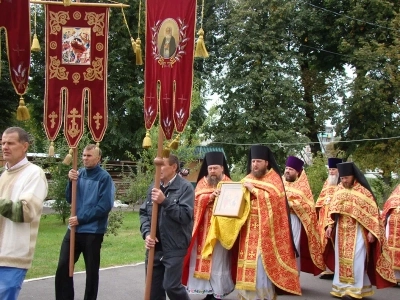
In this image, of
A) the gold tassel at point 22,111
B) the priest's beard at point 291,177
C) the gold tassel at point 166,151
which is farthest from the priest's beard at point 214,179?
the gold tassel at point 22,111

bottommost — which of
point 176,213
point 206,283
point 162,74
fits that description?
point 206,283

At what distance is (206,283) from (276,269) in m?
1.03

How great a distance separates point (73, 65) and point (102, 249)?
6.59 metres

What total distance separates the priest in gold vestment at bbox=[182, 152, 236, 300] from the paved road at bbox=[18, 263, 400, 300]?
15.9 inches

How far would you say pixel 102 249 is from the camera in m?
12.6

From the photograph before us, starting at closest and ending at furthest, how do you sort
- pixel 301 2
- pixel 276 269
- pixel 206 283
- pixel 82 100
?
pixel 82 100
pixel 276 269
pixel 206 283
pixel 301 2

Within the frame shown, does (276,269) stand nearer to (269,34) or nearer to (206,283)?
(206,283)

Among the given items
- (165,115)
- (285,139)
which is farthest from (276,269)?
(285,139)

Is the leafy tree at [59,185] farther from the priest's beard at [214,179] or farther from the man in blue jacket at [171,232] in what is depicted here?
the man in blue jacket at [171,232]

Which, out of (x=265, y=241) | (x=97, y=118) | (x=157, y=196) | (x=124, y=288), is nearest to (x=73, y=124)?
(x=97, y=118)

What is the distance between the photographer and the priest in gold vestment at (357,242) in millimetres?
8430

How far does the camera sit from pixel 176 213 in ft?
19.5

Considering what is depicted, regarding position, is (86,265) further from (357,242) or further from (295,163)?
(295,163)

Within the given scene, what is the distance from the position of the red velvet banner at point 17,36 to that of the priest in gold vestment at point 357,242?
4.89 metres
